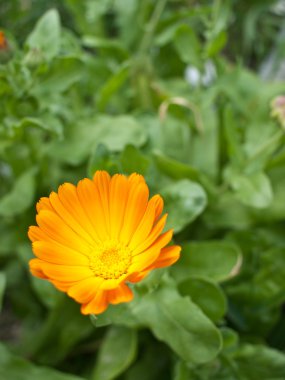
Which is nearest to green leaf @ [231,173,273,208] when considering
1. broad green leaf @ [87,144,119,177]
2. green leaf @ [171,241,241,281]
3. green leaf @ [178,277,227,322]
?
green leaf @ [171,241,241,281]

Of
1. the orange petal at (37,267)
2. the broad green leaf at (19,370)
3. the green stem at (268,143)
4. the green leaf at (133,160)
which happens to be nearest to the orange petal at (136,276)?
the orange petal at (37,267)

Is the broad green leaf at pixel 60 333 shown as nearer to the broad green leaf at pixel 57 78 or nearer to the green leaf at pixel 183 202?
the green leaf at pixel 183 202

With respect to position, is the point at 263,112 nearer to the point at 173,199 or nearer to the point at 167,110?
the point at 167,110

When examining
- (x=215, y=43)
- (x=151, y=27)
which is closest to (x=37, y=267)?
(x=215, y=43)

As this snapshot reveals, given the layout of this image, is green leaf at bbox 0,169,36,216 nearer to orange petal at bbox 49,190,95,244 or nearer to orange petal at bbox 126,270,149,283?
orange petal at bbox 49,190,95,244

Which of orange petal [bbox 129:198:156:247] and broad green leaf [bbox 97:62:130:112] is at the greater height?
orange petal [bbox 129:198:156:247]

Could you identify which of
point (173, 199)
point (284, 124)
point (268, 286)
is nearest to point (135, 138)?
point (173, 199)
